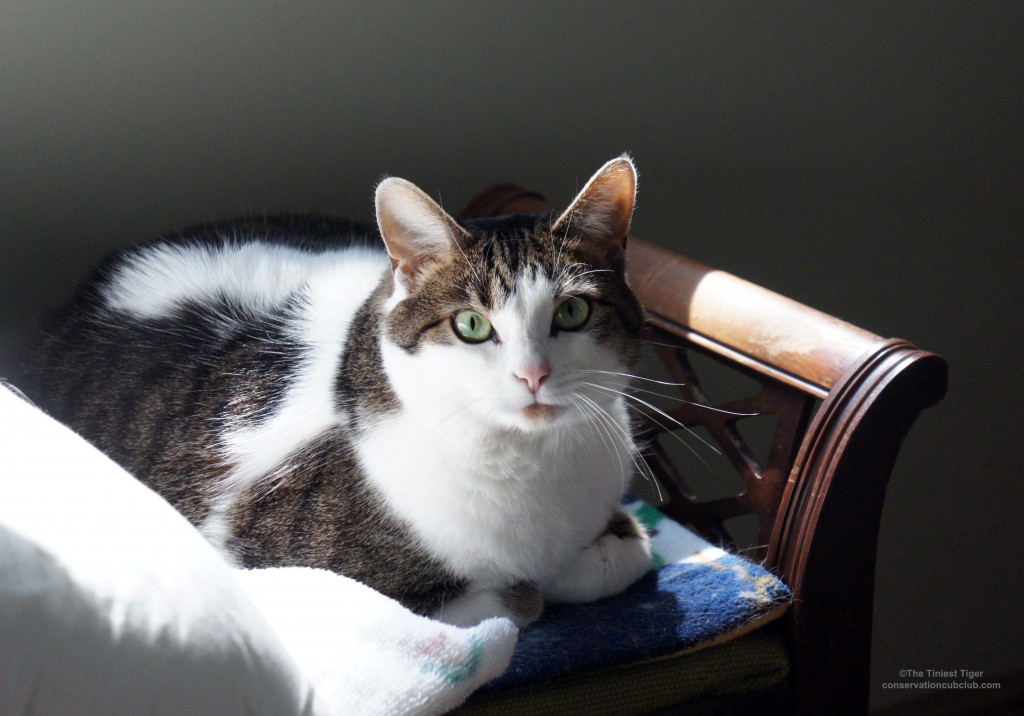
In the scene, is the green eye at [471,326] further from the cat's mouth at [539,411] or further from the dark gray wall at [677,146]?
the dark gray wall at [677,146]

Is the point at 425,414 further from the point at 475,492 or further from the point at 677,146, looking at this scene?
the point at 677,146

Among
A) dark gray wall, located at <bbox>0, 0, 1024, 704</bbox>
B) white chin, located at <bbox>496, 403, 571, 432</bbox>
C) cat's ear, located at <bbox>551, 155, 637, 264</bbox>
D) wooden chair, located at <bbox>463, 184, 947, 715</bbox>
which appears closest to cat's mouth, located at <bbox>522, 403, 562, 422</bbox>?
white chin, located at <bbox>496, 403, 571, 432</bbox>

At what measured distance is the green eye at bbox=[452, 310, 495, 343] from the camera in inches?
36.2

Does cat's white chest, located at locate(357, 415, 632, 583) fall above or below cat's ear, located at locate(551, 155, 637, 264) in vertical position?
below

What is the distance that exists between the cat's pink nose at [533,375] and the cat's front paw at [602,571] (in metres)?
0.26

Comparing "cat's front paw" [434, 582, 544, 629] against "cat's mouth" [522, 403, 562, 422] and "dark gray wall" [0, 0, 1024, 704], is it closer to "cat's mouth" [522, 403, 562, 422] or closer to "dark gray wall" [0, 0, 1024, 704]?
"cat's mouth" [522, 403, 562, 422]

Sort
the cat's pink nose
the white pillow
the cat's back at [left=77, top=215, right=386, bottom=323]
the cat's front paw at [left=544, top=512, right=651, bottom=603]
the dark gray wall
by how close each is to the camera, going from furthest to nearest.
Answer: the dark gray wall
the cat's back at [left=77, top=215, right=386, bottom=323]
the cat's front paw at [left=544, top=512, right=651, bottom=603]
the cat's pink nose
the white pillow

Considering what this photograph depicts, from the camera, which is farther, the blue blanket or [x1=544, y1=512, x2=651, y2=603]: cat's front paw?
[x1=544, y1=512, x2=651, y2=603]: cat's front paw

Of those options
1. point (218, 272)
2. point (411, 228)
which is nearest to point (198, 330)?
point (218, 272)

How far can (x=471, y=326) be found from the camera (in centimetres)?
93

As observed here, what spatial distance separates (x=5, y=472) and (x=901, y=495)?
168 centimetres

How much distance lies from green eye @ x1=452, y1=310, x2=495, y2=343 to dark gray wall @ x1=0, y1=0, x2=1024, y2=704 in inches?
25.0

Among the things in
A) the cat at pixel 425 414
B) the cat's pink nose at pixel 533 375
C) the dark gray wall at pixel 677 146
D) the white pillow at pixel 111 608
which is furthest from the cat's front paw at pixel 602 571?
the dark gray wall at pixel 677 146

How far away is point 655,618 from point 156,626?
1.74 feet
